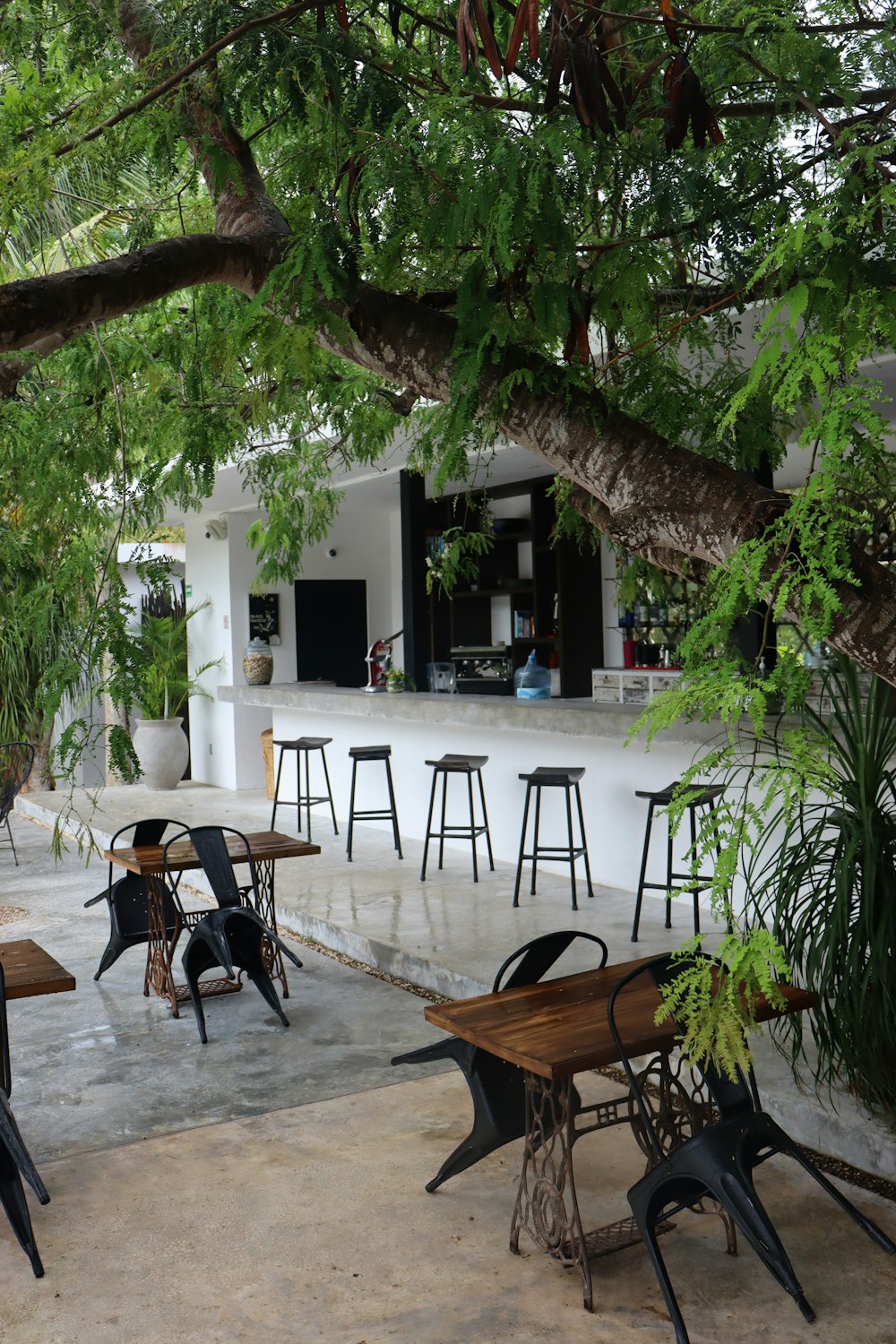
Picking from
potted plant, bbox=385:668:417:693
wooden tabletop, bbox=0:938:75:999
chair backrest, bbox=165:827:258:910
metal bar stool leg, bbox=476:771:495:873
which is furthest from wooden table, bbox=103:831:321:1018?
potted plant, bbox=385:668:417:693

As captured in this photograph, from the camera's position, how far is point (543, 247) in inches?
98.3

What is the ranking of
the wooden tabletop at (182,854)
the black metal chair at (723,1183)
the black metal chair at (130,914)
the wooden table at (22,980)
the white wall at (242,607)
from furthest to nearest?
the white wall at (242,607), the black metal chair at (130,914), the wooden tabletop at (182,854), the wooden table at (22,980), the black metal chair at (723,1183)

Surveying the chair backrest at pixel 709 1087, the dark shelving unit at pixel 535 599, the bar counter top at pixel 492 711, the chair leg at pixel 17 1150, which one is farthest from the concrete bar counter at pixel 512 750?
the chair leg at pixel 17 1150

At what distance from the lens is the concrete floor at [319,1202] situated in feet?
8.95

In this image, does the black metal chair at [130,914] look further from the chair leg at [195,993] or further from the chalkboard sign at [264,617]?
the chalkboard sign at [264,617]

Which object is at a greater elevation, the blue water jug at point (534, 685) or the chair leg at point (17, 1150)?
the blue water jug at point (534, 685)

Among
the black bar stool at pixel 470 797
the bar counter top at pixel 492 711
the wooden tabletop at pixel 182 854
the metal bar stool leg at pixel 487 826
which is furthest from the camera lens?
the metal bar stool leg at pixel 487 826

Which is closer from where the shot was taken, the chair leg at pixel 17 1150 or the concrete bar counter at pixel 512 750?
the chair leg at pixel 17 1150

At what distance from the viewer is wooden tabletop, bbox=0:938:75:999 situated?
3.52 m

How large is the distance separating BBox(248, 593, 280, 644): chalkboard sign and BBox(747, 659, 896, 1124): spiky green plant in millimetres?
9015

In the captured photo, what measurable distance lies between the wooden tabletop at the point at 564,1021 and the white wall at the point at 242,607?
8619 millimetres

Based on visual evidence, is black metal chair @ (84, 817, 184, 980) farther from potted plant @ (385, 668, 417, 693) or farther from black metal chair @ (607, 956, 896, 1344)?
black metal chair @ (607, 956, 896, 1344)

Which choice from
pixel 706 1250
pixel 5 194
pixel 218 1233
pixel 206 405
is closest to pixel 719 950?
pixel 706 1250

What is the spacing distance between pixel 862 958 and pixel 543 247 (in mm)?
2096
